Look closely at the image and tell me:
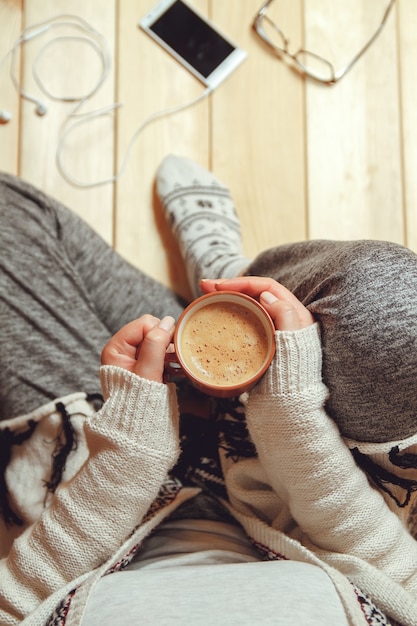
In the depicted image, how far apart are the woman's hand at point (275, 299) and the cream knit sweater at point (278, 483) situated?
0.02 m

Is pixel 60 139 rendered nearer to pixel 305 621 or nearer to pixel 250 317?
pixel 250 317

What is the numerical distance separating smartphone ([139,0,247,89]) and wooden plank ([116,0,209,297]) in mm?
17

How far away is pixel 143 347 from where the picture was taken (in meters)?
0.65

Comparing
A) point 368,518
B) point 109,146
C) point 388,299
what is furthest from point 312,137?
point 368,518

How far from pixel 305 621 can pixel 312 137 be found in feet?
2.96

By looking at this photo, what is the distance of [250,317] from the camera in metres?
0.63

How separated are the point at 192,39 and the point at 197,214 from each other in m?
0.37

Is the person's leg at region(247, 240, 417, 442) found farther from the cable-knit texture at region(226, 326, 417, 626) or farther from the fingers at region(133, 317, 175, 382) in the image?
the fingers at region(133, 317, 175, 382)

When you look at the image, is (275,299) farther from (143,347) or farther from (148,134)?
(148,134)

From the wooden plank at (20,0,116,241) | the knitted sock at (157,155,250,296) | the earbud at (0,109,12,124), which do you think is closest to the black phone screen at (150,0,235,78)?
the wooden plank at (20,0,116,241)

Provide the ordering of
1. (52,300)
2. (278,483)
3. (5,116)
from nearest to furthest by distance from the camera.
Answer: (278,483)
(52,300)
(5,116)

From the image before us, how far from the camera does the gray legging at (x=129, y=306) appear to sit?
614 millimetres

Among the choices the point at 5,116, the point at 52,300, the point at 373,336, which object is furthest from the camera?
the point at 5,116

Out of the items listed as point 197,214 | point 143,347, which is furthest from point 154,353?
point 197,214
